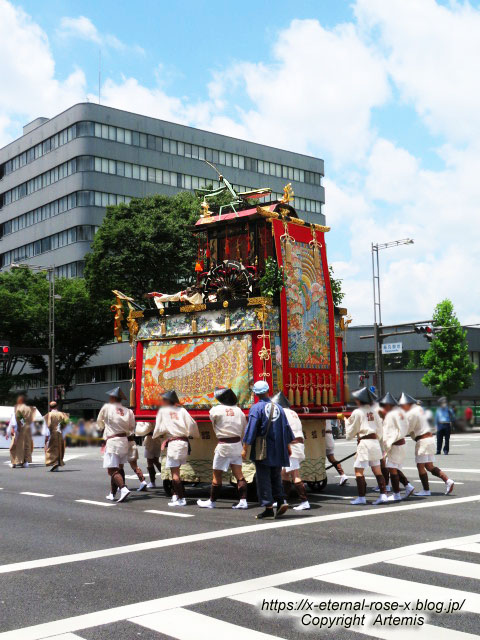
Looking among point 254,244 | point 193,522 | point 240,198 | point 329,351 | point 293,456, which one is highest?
point 240,198

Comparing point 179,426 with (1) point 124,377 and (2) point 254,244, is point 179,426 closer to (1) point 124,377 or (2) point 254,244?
(2) point 254,244

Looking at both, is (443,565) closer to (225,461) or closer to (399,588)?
(399,588)

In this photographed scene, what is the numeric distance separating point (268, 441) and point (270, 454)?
19 cm

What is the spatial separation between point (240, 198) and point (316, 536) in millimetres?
7823

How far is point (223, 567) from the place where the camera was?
7402mm

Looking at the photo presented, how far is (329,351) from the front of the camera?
14.7 metres

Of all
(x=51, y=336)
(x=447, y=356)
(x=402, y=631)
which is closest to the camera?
(x=402, y=631)

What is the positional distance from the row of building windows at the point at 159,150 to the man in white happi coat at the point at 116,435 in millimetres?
52841

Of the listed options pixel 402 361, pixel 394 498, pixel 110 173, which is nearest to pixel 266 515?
pixel 394 498

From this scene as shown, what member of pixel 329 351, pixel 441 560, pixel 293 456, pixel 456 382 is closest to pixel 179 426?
pixel 293 456

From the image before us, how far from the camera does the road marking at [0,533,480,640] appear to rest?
5480mm

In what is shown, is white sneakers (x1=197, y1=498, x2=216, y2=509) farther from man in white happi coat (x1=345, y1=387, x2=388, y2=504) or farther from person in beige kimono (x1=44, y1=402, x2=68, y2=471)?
person in beige kimono (x1=44, y1=402, x2=68, y2=471)

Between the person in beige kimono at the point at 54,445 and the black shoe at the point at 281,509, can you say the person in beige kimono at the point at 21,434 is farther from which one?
the black shoe at the point at 281,509

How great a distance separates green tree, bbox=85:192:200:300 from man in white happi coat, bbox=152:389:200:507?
27.2 m
